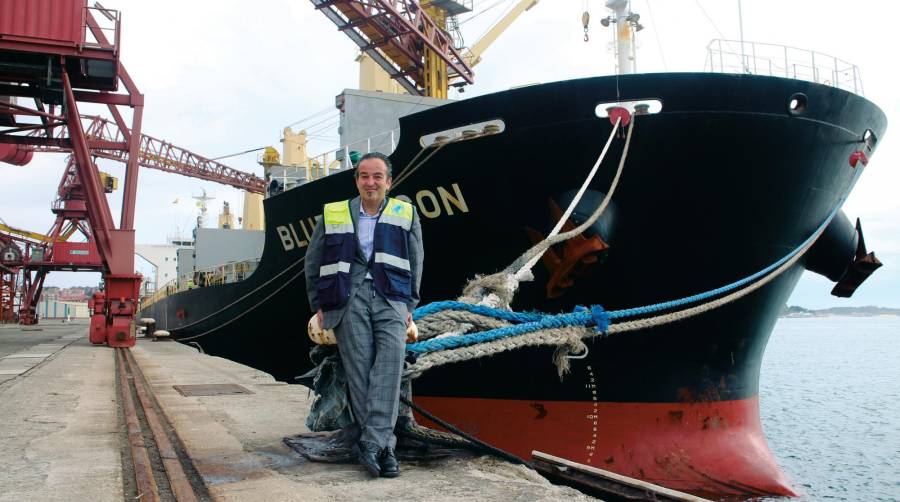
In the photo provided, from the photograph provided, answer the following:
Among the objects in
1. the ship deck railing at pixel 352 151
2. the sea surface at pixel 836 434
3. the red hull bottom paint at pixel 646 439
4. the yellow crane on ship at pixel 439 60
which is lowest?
the sea surface at pixel 836 434

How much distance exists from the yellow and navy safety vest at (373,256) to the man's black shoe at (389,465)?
0.66m

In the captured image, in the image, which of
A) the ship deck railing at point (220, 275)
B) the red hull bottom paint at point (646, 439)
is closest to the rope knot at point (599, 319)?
the red hull bottom paint at point (646, 439)

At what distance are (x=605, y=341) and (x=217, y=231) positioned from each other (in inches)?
618

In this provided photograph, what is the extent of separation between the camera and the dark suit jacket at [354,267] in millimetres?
2910

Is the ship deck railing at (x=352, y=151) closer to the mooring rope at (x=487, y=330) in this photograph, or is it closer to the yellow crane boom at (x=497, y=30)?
the mooring rope at (x=487, y=330)

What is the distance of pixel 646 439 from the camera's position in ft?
20.4

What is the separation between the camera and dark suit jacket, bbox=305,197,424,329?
291 cm

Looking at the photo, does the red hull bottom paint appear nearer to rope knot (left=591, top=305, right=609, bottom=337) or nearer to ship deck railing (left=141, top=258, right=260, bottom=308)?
rope knot (left=591, top=305, right=609, bottom=337)

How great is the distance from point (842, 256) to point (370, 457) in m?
6.83

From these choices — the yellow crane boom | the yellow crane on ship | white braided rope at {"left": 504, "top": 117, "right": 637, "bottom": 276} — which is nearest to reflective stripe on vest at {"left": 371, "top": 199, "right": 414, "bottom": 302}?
white braided rope at {"left": 504, "top": 117, "right": 637, "bottom": 276}

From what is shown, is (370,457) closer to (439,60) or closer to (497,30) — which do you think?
(439,60)

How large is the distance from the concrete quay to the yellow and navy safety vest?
0.77 m

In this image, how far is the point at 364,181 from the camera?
298 cm

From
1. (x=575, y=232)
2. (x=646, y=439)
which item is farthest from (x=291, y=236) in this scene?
(x=646, y=439)
